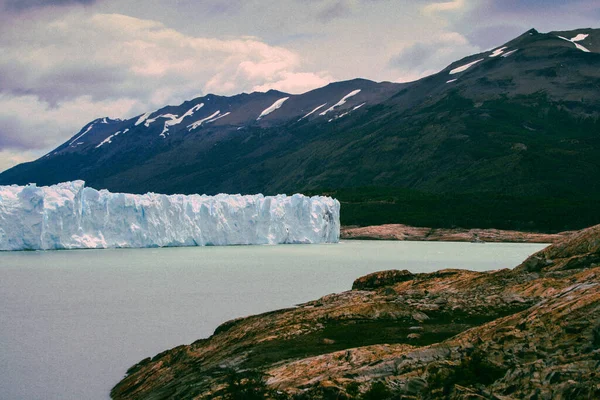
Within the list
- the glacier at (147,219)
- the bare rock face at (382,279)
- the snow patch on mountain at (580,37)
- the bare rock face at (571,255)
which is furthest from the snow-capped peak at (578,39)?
the bare rock face at (571,255)

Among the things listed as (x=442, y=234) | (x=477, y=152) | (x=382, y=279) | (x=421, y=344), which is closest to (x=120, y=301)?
(x=382, y=279)

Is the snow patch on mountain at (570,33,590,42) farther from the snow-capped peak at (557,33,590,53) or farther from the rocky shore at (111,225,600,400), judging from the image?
the rocky shore at (111,225,600,400)

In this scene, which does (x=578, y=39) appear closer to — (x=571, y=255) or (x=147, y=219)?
(x=147, y=219)

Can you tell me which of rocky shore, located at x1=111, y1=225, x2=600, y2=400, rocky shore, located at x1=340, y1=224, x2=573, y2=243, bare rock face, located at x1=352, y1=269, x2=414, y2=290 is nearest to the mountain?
rocky shore, located at x1=340, y1=224, x2=573, y2=243

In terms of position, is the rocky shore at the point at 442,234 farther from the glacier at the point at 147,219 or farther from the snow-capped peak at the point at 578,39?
the snow-capped peak at the point at 578,39

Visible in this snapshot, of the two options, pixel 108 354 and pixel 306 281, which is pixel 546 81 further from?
pixel 108 354

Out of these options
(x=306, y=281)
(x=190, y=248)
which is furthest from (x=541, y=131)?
(x=306, y=281)
